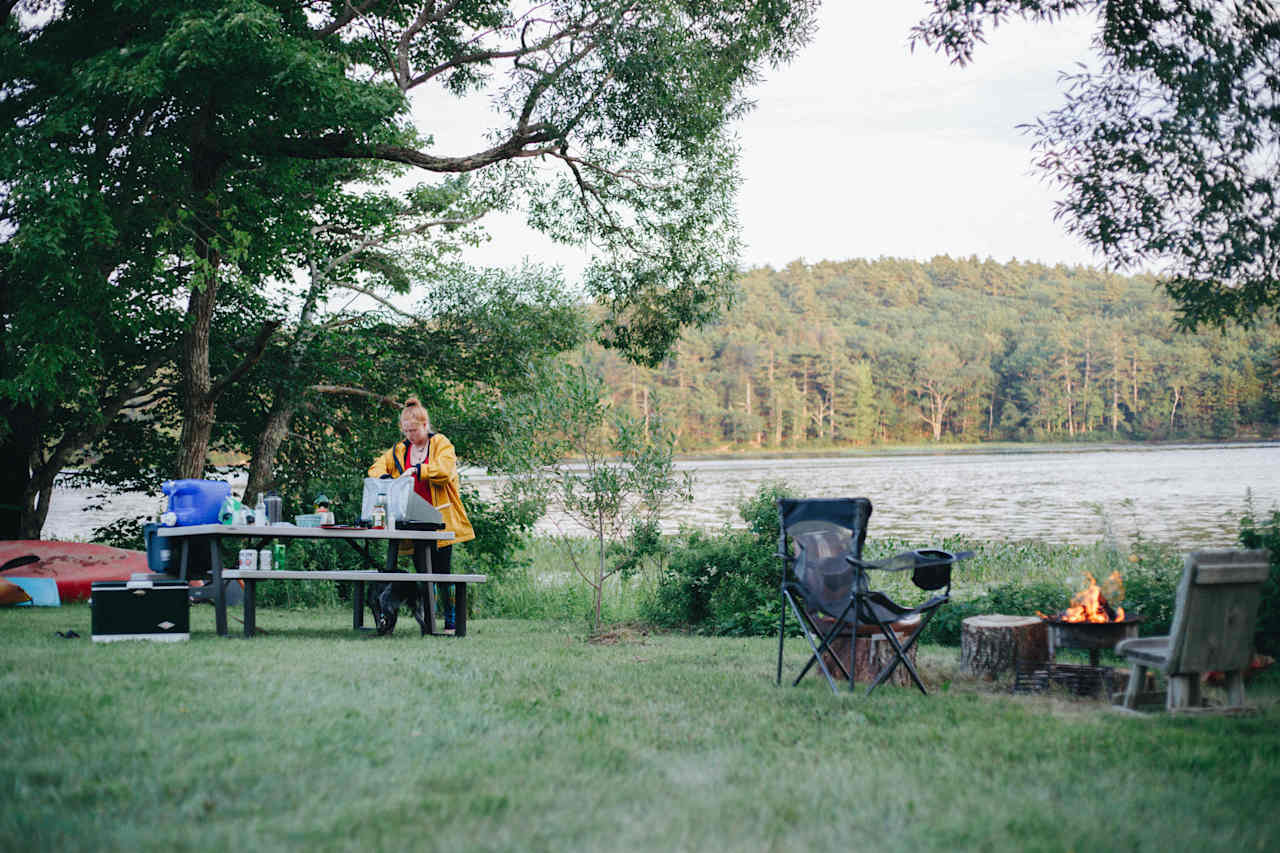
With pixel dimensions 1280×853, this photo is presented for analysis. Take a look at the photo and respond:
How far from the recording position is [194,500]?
25.3 ft

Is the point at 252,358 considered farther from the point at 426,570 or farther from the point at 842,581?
the point at 842,581

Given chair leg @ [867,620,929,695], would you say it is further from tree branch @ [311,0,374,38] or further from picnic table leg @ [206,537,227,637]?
tree branch @ [311,0,374,38]

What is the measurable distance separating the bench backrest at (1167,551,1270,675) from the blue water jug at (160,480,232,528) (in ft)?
21.2

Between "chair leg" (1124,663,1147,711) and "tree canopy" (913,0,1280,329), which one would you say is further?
"tree canopy" (913,0,1280,329)

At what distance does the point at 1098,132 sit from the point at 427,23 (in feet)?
26.3

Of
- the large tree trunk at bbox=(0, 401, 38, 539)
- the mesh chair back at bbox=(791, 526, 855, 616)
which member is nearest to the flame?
the mesh chair back at bbox=(791, 526, 855, 616)

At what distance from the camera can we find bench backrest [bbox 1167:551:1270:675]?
4.12m

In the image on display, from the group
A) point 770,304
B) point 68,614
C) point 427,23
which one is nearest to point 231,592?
point 68,614

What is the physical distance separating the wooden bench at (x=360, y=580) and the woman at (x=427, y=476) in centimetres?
18

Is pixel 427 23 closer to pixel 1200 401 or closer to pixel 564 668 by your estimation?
pixel 564 668

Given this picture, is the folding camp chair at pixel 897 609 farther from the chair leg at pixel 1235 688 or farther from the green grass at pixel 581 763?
the chair leg at pixel 1235 688

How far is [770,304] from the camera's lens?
57.0 metres

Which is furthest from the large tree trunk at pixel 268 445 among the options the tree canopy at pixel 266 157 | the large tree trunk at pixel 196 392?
the large tree trunk at pixel 196 392

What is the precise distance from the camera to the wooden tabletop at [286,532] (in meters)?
6.63
